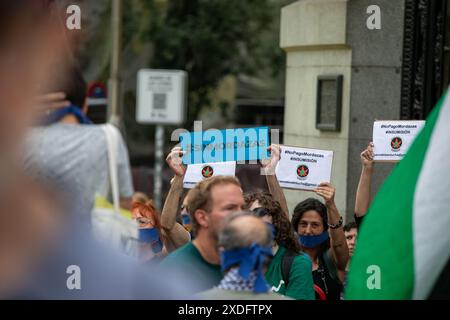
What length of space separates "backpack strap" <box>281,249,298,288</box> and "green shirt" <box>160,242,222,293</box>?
3.65 ft

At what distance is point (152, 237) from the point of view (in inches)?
245

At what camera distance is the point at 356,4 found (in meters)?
8.99

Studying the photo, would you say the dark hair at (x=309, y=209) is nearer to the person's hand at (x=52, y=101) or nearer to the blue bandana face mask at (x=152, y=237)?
the blue bandana face mask at (x=152, y=237)

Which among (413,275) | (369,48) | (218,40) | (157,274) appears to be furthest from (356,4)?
(218,40)

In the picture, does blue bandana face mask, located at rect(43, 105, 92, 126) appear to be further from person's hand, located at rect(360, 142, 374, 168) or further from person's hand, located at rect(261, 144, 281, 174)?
person's hand, located at rect(360, 142, 374, 168)

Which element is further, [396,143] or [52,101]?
[396,143]

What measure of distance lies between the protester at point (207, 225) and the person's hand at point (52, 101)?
2257 millimetres

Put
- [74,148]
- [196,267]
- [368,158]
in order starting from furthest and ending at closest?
[368,158] < [196,267] < [74,148]

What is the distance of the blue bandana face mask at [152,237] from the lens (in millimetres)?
6207

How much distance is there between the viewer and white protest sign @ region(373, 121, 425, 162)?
21.8 ft

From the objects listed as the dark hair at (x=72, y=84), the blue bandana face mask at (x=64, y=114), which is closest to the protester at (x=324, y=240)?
the blue bandana face mask at (x=64, y=114)

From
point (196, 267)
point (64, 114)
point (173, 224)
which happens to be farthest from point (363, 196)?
point (64, 114)

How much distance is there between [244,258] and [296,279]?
1762mm

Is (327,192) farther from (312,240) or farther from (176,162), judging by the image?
(176,162)
